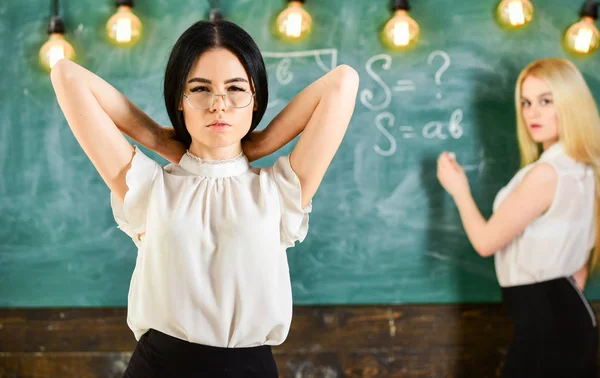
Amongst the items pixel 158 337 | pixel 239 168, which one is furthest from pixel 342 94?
pixel 158 337

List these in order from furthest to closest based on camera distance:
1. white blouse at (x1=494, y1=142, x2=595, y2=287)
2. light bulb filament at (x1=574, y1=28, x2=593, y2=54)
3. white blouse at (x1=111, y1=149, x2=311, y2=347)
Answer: light bulb filament at (x1=574, y1=28, x2=593, y2=54) → white blouse at (x1=494, y1=142, x2=595, y2=287) → white blouse at (x1=111, y1=149, x2=311, y2=347)

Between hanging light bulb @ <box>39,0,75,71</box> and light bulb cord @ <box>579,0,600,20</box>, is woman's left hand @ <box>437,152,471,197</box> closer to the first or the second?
light bulb cord @ <box>579,0,600,20</box>

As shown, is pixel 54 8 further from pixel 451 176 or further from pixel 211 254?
pixel 211 254

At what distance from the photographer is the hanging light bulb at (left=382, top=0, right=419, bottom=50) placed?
8.86 feet

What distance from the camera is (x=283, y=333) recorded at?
125 centimetres

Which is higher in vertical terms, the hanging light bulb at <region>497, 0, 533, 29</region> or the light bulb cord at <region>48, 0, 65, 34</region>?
the hanging light bulb at <region>497, 0, 533, 29</region>

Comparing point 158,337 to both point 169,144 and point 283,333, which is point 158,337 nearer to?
point 283,333

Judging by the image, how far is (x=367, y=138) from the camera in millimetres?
2779

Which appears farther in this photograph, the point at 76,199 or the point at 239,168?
the point at 76,199

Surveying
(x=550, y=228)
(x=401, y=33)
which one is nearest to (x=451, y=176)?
(x=550, y=228)

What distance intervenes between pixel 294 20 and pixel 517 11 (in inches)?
36.6

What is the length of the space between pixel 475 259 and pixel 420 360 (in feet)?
1.62

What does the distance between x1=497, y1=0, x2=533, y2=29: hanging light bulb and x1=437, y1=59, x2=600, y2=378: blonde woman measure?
24 centimetres

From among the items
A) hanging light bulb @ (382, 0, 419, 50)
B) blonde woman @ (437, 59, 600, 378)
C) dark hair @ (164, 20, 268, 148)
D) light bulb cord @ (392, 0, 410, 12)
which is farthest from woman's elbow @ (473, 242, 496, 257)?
dark hair @ (164, 20, 268, 148)
